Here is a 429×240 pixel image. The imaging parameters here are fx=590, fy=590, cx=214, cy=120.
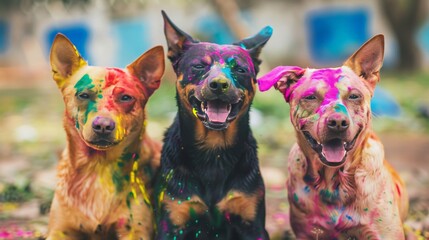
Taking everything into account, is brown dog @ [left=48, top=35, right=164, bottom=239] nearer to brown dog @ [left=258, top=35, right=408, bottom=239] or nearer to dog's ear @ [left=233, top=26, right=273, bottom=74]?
dog's ear @ [left=233, top=26, right=273, bottom=74]

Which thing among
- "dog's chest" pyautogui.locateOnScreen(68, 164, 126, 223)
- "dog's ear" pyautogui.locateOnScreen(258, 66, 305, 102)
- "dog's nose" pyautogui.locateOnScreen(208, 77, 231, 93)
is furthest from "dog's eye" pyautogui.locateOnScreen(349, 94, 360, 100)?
"dog's chest" pyautogui.locateOnScreen(68, 164, 126, 223)

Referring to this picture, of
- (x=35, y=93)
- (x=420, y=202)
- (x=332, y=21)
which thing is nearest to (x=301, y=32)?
(x=332, y=21)

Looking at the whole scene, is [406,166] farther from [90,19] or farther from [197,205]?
[90,19]

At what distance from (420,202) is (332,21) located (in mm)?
18176

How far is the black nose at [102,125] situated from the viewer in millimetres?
3955

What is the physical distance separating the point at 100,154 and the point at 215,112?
0.92 metres

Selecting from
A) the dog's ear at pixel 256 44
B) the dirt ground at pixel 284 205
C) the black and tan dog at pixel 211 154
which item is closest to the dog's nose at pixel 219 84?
the black and tan dog at pixel 211 154

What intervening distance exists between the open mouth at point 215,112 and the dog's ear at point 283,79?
28 cm

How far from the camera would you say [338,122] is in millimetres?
3748

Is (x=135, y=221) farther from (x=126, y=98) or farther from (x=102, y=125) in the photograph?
(x=126, y=98)

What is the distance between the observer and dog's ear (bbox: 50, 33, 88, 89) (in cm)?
432

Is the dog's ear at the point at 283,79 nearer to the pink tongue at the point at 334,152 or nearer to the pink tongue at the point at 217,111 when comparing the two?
the pink tongue at the point at 217,111

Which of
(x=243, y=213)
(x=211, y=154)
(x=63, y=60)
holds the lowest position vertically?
(x=243, y=213)

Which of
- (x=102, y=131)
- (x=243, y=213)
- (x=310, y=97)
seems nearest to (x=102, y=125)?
(x=102, y=131)
